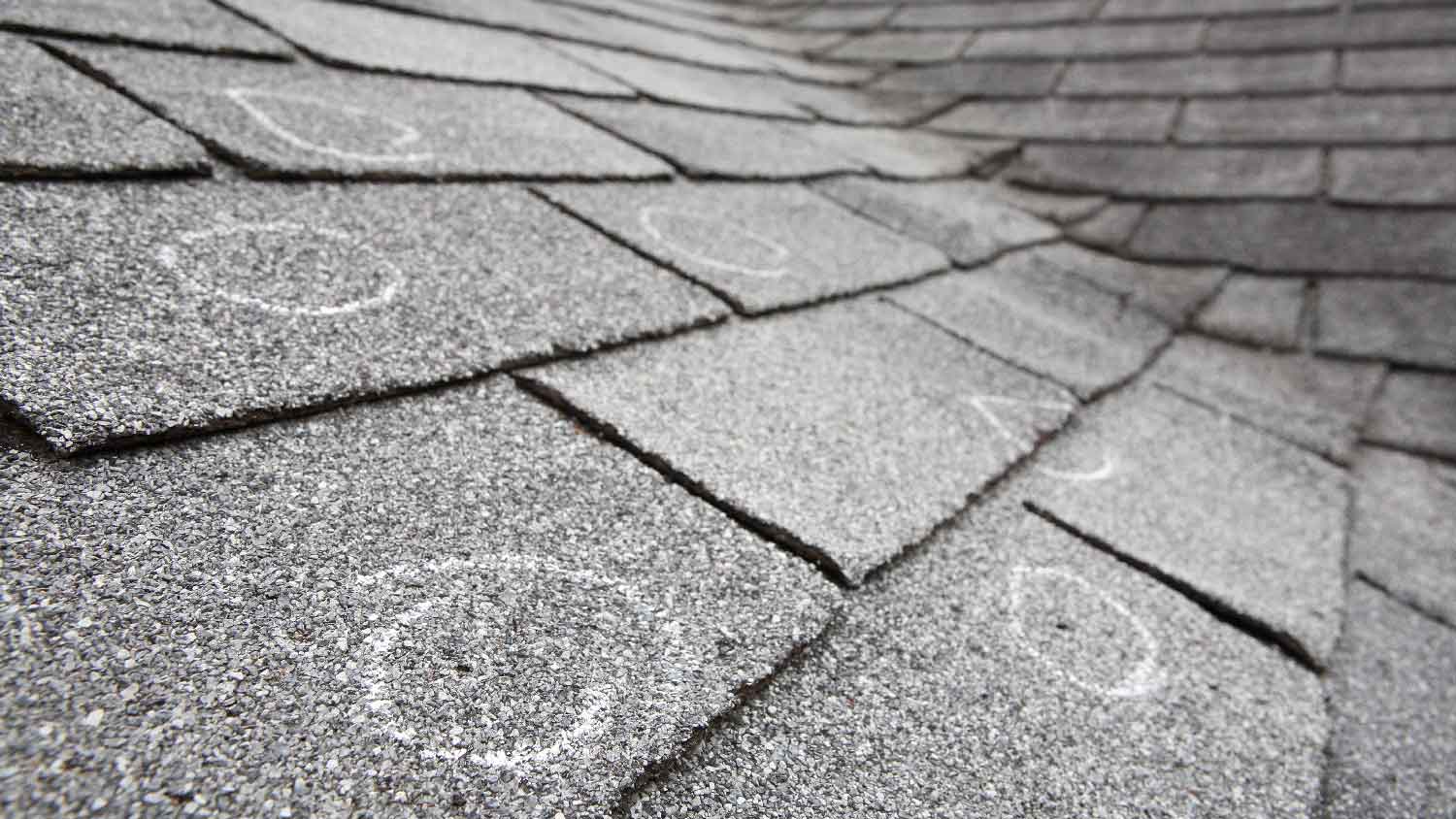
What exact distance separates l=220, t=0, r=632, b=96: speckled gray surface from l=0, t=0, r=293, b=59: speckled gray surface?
65 mm

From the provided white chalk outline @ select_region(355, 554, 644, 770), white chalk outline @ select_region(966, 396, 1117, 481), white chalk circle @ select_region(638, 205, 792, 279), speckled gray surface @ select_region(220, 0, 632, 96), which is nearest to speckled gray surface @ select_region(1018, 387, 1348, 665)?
white chalk outline @ select_region(966, 396, 1117, 481)

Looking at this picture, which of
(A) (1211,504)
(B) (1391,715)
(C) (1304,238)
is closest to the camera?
(B) (1391,715)

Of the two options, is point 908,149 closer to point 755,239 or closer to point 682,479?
point 755,239

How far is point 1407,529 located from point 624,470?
151cm

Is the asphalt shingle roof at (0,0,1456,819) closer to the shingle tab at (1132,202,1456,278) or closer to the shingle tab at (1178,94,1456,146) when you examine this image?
the shingle tab at (1132,202,1456,278)

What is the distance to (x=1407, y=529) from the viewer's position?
58.7 inches

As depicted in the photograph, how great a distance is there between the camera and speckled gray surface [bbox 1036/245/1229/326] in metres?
2.07

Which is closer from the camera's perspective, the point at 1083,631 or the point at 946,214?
the point at 1083,631

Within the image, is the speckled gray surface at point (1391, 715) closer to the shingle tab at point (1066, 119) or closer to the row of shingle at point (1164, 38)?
the shingle tab at point (1066, 119)

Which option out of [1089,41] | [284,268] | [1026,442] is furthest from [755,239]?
[1089,41]

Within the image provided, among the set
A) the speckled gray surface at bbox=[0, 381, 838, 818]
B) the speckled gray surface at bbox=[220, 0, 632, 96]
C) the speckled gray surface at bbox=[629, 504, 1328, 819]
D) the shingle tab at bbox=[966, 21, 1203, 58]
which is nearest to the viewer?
the speckled gray surface at bbox=[0, 381, 838, 818]

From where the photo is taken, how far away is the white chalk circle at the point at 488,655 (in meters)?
0.55

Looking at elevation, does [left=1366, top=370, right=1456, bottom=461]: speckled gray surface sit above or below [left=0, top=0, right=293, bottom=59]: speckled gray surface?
below

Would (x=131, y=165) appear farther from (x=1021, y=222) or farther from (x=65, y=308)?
(x=1021, y=222)
